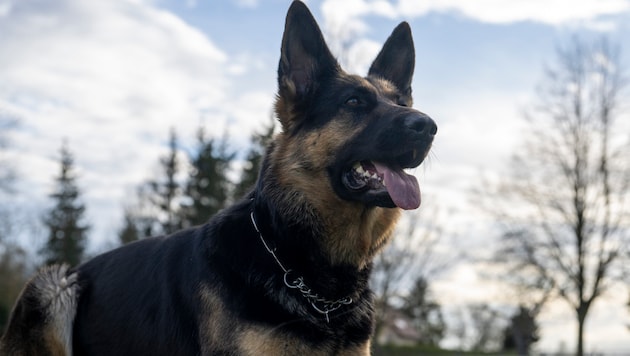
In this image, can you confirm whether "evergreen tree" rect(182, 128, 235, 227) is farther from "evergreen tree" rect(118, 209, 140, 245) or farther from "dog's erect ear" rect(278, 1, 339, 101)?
"dog's erect ear" rect(278, 1, 339, 101)

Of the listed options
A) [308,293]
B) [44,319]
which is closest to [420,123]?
[308,293]

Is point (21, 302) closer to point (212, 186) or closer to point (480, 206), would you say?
point (480, 206)

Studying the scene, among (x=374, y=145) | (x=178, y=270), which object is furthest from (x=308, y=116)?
(x=178, y=270)

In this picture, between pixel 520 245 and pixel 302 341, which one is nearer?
pixel 302 341

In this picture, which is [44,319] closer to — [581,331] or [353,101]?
[353,101]

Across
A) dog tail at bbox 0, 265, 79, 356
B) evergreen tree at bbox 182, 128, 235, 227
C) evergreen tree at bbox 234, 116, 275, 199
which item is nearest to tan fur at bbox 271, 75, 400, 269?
dog tail at bbox 0, 265, 79, 356

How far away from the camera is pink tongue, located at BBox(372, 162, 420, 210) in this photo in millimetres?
4812

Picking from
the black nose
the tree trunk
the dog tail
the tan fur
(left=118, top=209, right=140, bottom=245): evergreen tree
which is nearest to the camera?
the black nose

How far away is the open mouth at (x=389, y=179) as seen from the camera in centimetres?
484

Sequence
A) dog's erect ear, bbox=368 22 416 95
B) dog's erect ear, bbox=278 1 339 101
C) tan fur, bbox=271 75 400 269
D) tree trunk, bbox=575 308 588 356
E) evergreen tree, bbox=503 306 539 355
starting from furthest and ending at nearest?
evergreen tree, bbox=503 306 539 355
tree trunk, bbox=575 308 588 356
dog's erect ear, bbox=368 22 416 95
dog's erect ear, bbox=278 1 339 101
tan fur, bbox=271 75 400 269

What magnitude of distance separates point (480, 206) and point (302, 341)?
28255 millimetres

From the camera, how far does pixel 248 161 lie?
112 ft

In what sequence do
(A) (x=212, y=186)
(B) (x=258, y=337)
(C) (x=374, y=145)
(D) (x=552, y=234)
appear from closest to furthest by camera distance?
(B) (x=258, y=337), (C) (x=374, y=145), (D) (x=552, y=234), (A) (x=212, y=186)

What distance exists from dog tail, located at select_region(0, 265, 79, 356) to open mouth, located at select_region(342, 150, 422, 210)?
2.84 m
